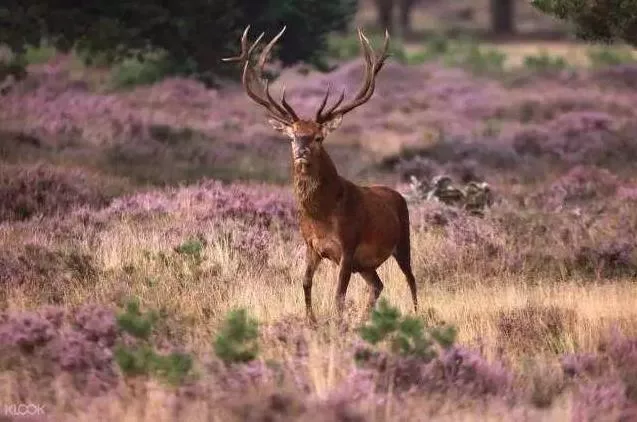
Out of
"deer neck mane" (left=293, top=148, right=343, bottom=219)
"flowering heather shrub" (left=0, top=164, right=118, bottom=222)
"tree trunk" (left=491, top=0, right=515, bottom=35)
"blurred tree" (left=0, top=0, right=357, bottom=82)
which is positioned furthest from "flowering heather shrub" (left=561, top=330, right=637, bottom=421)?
"tree trunk" (left=491, top=0, right=515, bottom=35)

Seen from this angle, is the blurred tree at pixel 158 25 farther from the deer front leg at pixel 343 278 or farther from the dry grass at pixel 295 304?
the deer front leg at pixel 343 278

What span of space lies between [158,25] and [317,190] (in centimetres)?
1157

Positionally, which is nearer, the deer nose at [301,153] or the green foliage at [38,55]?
the deer nose at [301,153]

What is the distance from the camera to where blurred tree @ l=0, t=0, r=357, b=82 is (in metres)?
18.8

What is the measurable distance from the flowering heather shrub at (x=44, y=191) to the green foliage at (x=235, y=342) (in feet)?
23.7

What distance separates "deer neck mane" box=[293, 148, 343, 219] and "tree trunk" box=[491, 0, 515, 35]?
5550 cm

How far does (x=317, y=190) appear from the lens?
921 cm

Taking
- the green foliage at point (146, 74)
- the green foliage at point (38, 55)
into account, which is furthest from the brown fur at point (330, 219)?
the green foliage at point (38, 55)

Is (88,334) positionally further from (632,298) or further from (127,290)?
(632,298)

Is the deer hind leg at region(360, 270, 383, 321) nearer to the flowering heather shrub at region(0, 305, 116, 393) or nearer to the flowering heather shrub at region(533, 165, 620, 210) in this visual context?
the flowering heather shrub at region(0, 305, 116, 393)

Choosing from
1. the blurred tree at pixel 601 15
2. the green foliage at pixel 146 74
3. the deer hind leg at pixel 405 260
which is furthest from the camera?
the green foliage at pixel 146 74

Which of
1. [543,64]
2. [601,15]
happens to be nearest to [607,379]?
[601,15]

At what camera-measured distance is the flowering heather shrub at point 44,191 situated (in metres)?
14.6

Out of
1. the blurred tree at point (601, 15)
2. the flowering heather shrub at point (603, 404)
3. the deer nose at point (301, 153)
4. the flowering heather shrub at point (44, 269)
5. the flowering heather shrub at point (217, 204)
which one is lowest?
the flowering heather shrub at point (217, 204)
